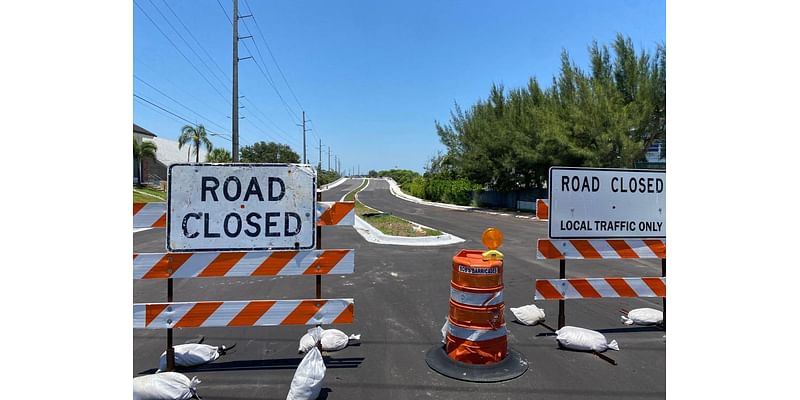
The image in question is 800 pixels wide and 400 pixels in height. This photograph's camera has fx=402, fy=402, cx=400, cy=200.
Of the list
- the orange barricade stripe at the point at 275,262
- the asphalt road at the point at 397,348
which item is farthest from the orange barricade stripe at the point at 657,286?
the orange barricade stripe at the point at 275,262

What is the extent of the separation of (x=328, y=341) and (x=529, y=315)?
256 cm

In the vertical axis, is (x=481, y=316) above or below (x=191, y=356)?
above

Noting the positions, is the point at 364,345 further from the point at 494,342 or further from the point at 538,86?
the point at 538,86

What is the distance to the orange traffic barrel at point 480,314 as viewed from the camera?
387 cm

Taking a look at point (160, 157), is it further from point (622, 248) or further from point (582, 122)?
point (622, 248)

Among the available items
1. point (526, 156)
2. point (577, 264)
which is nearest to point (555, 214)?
point (577, 264)

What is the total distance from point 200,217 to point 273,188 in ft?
2.29

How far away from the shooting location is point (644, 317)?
5.05 m

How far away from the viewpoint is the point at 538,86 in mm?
32312

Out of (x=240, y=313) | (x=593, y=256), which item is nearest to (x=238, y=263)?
(x=240, y=313)

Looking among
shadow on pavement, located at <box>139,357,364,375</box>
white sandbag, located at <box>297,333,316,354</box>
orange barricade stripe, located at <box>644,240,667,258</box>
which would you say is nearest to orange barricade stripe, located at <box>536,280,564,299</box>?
orange barricade stripe, located at <box>644,240,667,258</box>

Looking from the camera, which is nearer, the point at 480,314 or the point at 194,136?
the point at 480,314

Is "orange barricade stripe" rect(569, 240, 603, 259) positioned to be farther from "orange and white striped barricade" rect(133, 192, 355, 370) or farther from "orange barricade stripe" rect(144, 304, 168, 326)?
"orange barricade stripe" rect(144, 304, 168, 326)

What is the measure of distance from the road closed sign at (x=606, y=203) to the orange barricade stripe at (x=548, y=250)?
114 mm
